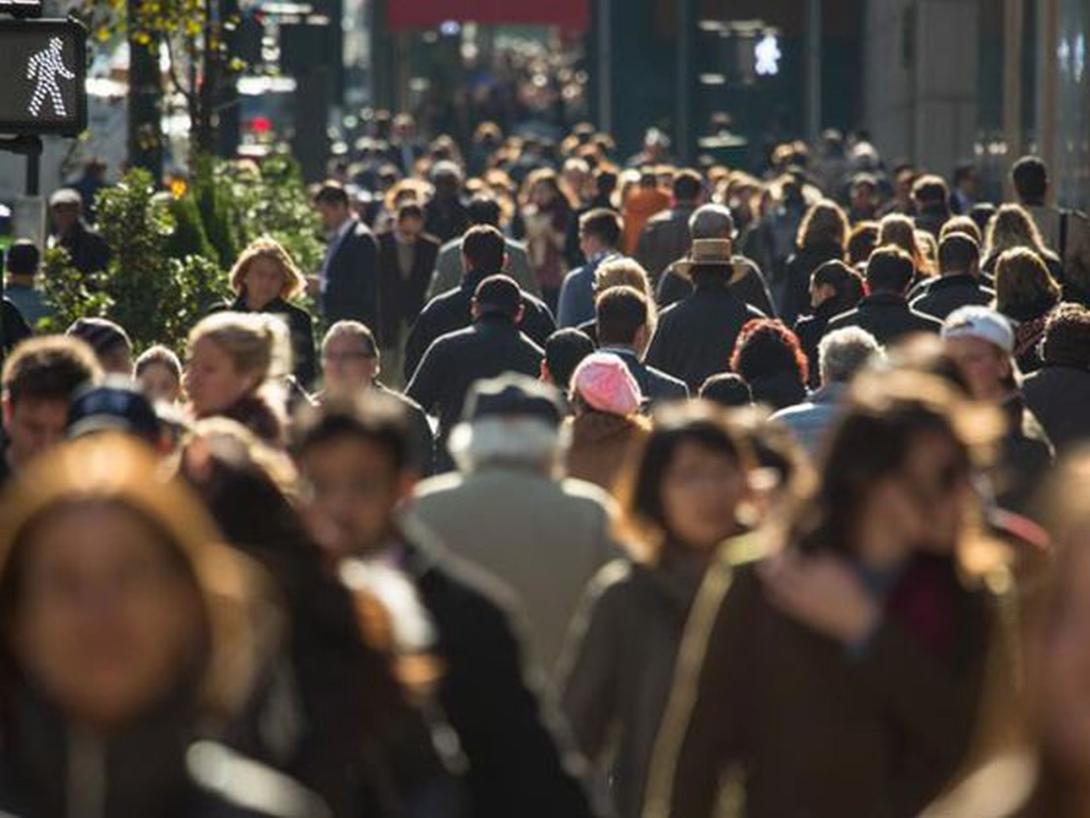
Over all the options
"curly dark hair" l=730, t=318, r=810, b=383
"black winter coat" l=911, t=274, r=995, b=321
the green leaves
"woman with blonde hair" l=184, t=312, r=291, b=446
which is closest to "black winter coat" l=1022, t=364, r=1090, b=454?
"curly dark hair" l=730, t=318, r=810, b=383

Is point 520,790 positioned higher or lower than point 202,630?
lower

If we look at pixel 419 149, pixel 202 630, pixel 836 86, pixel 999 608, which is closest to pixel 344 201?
pixel 999 608

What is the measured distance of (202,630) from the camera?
4.54 meters

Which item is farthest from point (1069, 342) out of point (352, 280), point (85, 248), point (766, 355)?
point (85, 248)

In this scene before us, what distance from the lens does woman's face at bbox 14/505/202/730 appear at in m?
4.50

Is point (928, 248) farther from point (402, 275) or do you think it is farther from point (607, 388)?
point (607, 388)

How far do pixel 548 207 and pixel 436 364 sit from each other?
1197 centimetres

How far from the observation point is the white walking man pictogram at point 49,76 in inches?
535

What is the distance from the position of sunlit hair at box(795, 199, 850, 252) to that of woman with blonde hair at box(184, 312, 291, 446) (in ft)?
37.2

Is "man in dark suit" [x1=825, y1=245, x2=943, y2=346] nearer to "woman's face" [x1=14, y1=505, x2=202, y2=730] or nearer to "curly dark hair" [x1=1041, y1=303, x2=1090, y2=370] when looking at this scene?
"curly dark hair" [x1=1041, y1=303, x2=1090, y2=370]

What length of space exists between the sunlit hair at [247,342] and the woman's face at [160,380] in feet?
4.76

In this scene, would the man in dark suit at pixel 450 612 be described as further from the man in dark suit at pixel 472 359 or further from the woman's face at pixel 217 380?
the man in dark suit at pixel 472 359

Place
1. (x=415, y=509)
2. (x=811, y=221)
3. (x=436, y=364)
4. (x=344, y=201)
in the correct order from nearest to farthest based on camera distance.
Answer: (x=415, y=509) → (x=436, y=364) → (x=811, y=221) → (x=344, y=201)

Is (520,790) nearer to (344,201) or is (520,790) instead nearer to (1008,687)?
(1008,687)
